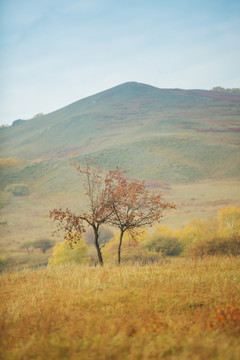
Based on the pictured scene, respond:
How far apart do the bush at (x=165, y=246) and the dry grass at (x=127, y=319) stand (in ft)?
103

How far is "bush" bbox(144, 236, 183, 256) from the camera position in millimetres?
41625

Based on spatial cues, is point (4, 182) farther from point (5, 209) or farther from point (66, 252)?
point (66, 252)

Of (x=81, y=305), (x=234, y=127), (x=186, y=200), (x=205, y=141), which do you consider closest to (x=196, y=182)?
(x=186, y=200)

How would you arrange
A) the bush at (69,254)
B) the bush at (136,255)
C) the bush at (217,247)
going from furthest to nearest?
the bush at (69,254)
the bush at (136,255)
the bush at (217,247)

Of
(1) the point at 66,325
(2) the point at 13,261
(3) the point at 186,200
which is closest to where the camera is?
(1) the point at 66,325

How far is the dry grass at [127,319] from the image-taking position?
5266 mm

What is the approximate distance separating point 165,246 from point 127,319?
36795 millimetres

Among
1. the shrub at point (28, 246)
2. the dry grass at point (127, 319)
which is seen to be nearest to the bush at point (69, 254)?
the shrub at point (28, 246)

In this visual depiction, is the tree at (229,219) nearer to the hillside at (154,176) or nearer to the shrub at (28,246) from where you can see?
the hillside at (154,176)

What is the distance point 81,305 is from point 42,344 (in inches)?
89.9

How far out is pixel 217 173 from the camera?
477 feet

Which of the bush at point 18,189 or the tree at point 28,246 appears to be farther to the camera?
the bush at point 18,189

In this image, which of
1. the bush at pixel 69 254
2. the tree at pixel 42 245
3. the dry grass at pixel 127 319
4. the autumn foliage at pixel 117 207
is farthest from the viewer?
the tree at pixel 42 245

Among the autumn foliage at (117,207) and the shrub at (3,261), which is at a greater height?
the autumn foliage at (117,207)
